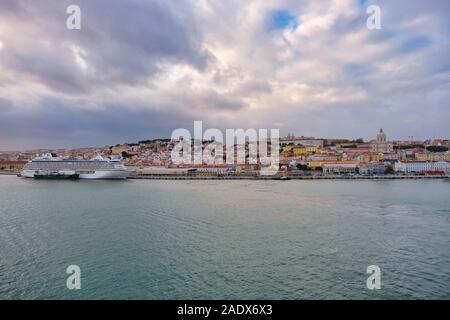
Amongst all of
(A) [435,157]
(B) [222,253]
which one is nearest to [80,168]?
(B) [222,253]

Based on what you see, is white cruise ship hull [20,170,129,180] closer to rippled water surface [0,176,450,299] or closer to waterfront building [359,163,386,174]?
rippled water surface [0,176,450,299]

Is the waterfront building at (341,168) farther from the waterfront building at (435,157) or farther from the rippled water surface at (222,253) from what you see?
the rippled water surface at (222,253)

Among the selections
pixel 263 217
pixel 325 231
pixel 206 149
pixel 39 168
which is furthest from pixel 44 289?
pixel 206 149

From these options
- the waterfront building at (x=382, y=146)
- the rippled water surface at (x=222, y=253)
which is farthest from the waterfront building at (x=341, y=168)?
the rippled water surface at (x=222, y=253)

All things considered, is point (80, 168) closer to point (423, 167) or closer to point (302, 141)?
point (423, 167)
